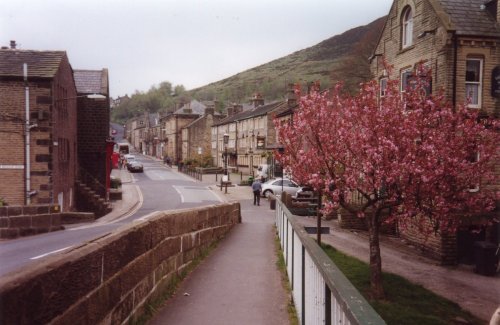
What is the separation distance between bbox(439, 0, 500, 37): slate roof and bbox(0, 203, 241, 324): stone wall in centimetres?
1595

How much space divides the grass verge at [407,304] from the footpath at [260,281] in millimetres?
666

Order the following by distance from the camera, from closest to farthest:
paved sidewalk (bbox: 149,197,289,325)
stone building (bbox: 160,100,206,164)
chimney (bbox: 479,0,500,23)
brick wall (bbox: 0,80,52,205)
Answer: paved sidewalk (bbox: 149,197,289,325)
chimney (bbox: 479,0,500,23)
brick wall (bbox: 0,80,52,205)
stone building (bbox: 160,100,206,164)

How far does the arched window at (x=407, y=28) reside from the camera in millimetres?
21984

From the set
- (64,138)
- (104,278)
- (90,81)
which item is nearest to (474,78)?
(104,278)

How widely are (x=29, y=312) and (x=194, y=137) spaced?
77.6 metres

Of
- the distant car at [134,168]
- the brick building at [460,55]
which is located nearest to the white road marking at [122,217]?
the brick building at [460,55]

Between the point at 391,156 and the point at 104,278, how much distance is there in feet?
31.7

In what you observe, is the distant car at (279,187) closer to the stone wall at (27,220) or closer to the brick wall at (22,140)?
the brick wall at (22,140)

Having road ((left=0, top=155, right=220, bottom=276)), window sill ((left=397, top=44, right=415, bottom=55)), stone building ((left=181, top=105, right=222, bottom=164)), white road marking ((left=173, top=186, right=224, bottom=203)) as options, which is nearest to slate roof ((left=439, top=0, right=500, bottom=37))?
window sill ((left=397, top=44, right=415, bottom=55))

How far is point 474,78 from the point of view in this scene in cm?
1931

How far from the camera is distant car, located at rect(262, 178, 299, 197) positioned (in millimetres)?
34838

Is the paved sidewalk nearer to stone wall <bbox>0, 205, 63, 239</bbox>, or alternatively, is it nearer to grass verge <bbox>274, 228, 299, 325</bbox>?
grass verge <bbox>274, 228, 299, 325</bbox>

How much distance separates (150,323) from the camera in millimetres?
6043

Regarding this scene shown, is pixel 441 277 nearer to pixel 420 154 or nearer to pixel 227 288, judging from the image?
pixel 420 154
